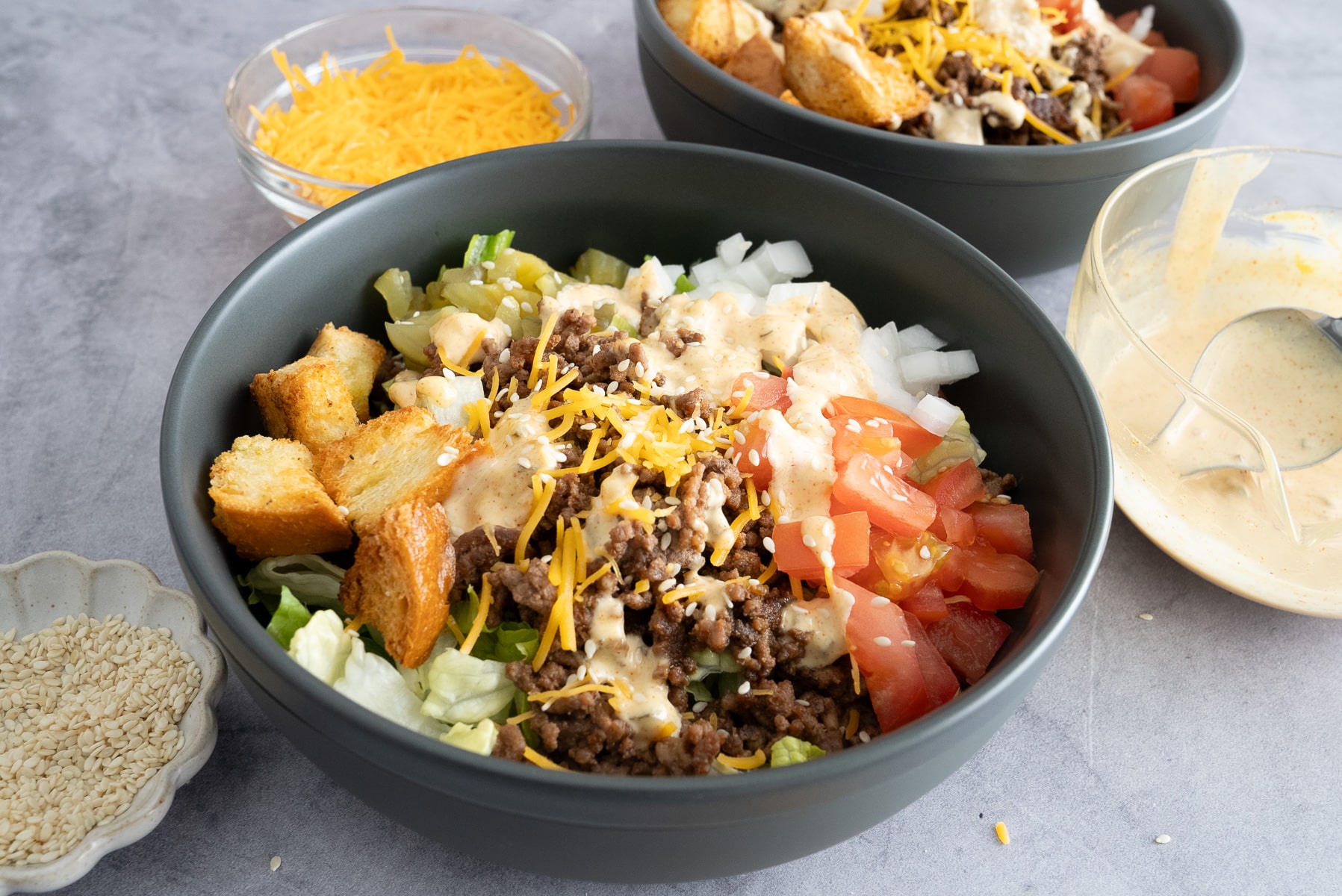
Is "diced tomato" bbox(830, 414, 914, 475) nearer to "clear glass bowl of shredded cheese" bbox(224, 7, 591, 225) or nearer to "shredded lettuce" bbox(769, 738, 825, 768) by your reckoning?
"shredded lettuce" bbox(769, 738, 825, 768)

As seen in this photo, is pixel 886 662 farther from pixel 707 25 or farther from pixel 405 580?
pixel 707 25

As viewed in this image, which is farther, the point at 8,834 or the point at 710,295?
the point at 710,295

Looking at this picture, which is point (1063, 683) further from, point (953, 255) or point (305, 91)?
point (305, 91)

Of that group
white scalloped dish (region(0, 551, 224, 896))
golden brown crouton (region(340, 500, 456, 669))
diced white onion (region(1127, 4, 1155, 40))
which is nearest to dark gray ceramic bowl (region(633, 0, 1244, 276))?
diced white onion (region(1127, 4, 1155, 40))

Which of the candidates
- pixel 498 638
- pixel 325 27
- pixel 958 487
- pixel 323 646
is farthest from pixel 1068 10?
pixel 323 646

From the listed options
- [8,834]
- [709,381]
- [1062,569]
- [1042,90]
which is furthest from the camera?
[1042,90]

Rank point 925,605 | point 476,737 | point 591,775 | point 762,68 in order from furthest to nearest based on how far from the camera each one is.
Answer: point 762,68
point 925,605
point 476,737
point 591,775

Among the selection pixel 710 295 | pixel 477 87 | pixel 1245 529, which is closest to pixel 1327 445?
pixel 1245 529
